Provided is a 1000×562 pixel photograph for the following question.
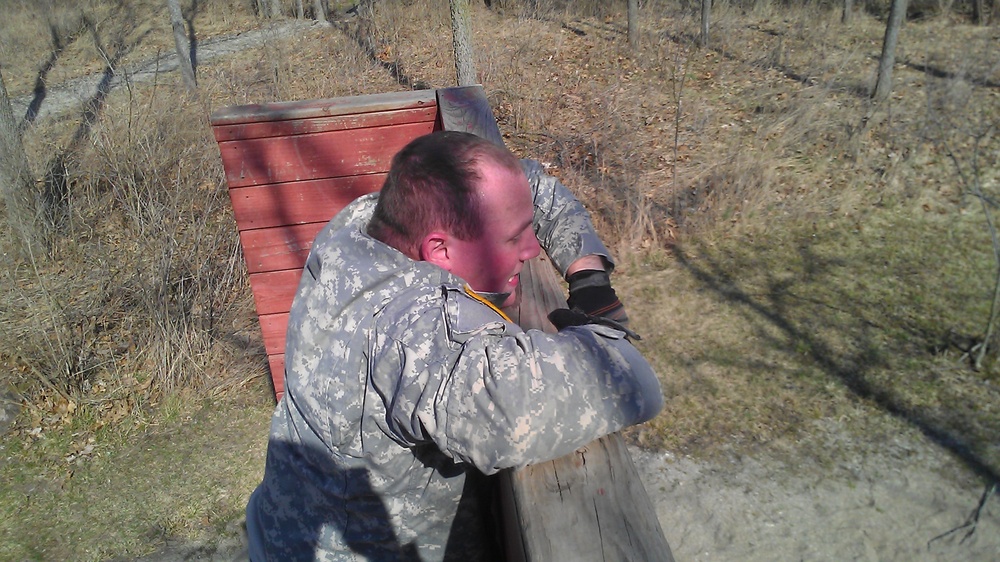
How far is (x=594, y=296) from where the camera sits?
1.78 metres

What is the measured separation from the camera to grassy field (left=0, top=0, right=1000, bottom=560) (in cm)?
425

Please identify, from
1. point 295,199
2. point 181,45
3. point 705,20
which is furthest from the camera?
point 181,45

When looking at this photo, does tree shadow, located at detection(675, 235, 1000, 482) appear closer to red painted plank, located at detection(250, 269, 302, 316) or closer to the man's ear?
red painted plank, located at detection(250, 269, 302, 316)

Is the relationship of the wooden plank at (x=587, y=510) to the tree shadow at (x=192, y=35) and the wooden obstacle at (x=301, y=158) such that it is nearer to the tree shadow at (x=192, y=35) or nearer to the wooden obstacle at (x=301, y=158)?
the wooden obstacle at (x=301, y=158)

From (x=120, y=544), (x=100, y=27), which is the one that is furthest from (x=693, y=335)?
(x=100, y=27)

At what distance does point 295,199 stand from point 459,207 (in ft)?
7.33

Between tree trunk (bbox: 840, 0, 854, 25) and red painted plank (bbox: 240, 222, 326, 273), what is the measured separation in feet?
39.4

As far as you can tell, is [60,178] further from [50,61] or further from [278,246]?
[50,61]

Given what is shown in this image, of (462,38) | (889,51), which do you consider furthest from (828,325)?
(462,38)

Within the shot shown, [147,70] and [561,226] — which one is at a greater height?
[561,226]

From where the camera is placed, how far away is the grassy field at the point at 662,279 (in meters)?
4.25

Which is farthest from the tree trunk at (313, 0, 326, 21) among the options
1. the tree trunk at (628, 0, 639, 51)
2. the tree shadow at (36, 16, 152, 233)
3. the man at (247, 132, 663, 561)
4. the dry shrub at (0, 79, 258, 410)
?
the man at (247, 132, 663, 561)

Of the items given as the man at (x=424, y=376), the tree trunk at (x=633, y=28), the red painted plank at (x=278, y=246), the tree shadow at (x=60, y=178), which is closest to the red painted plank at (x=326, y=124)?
the red painted plank at (x=278, y=246)

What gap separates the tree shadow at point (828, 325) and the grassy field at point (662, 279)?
2 cm
